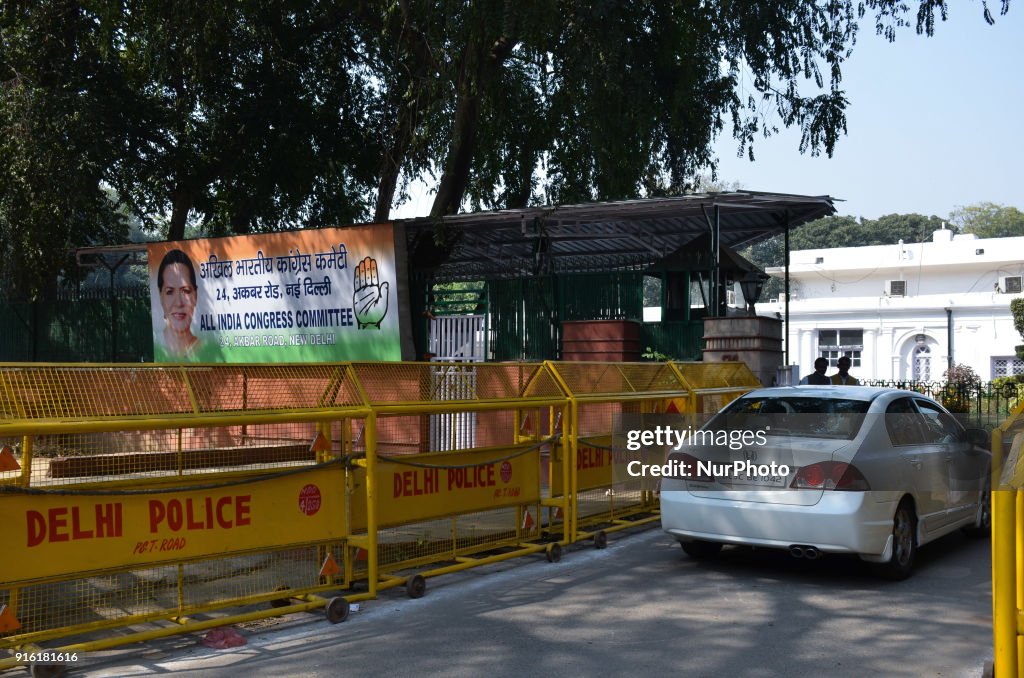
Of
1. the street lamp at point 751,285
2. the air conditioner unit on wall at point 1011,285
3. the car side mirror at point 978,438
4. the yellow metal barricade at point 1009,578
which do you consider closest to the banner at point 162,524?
the yellow metal barricade at point 1009,578

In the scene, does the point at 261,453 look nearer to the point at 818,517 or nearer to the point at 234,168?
the point at 818,517

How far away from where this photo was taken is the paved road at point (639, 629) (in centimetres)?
551

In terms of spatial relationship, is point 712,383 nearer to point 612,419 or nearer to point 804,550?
point 612,419

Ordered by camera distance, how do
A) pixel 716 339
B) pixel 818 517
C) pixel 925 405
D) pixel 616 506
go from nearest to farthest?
pixel 818 517, pixel 925 405, pixel 616 506, pixel 716 339

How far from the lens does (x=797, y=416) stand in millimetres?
8227

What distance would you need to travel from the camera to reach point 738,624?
639 cm

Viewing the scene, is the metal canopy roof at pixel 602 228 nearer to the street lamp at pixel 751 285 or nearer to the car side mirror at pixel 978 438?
the street lamp at pixel 751 285

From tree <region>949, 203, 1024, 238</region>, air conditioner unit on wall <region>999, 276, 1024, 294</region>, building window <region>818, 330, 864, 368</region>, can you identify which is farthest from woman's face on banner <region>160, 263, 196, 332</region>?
tree <region>949, 203, 1024, 238</region>

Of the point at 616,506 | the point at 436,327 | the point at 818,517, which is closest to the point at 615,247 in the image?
the point at 436,327

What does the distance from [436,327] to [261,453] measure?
848 centimetres

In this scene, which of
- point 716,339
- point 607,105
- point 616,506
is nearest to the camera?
point 616,506

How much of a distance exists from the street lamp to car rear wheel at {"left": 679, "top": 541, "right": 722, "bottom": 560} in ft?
21.6

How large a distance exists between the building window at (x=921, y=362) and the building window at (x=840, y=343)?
2597 millimetres

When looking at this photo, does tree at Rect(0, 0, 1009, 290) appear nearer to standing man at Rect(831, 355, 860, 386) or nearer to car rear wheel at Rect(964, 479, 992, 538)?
standing man at Rect(831, 355, 860, 386)
